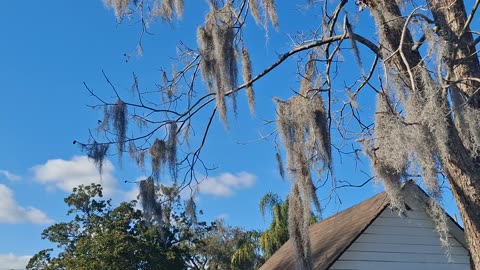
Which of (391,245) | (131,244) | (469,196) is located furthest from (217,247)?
(469,196)

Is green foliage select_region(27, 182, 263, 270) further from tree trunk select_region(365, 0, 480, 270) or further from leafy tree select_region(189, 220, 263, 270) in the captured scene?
tree trunk select_region(365, 0, 480, 270)

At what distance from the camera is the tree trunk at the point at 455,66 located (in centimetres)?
496

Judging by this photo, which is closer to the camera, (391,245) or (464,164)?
(464,164)

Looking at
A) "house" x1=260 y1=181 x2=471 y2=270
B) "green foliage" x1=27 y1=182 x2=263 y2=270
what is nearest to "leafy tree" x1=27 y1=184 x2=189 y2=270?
"green foliage" x1=27 y1=182 x2=263 y2=270

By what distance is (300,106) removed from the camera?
5.76 m

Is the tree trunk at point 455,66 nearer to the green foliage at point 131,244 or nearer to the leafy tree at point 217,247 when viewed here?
Result: the green foliage at point 131,244

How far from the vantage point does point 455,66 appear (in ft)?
17.3

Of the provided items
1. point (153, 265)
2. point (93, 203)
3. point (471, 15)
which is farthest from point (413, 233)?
point (93, 203)

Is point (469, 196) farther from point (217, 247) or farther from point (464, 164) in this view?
point (217, 247)

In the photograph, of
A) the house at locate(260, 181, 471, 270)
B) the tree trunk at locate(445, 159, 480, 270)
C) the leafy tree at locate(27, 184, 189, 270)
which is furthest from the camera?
the leafy tree at locate(27, 184, 189, 270)

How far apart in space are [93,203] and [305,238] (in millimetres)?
24215

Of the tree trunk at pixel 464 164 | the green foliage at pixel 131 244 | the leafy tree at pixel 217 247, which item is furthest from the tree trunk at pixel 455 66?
the leafy tree at pixel 217 247

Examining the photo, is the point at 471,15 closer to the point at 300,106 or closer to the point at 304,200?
the point at 300,106

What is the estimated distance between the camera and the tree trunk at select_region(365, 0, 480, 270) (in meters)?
4.96
